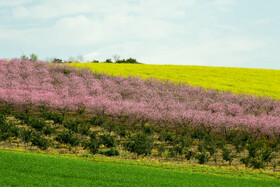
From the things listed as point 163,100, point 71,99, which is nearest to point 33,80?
point 71,99

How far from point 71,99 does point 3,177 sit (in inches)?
625

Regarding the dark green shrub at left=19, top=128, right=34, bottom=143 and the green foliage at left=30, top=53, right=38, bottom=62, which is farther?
the green foliage at left=30, top=53, right=38, bottom=62

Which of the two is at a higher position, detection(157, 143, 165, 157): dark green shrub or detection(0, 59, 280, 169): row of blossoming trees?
detection(0, 59, 280, 169): row of blossoming trees

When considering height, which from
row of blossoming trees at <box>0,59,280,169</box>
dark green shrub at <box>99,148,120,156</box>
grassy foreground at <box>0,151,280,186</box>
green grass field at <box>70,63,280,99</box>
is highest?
green grass field at <box>70,63,280,99</box>

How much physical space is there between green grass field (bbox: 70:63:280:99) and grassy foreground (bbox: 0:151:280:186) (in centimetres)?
2275

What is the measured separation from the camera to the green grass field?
112ft

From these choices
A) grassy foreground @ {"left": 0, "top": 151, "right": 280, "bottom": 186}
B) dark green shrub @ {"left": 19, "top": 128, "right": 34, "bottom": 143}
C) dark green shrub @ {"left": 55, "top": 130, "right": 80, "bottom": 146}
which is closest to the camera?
grassy foreground @ {"left": 0, "top": 151, "right": 280, "bottom": 186}

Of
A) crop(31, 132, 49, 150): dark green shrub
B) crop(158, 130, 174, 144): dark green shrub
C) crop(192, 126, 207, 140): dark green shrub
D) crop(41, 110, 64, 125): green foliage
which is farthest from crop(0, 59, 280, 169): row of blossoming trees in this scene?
crop(31, 132, 49, 150): dark green shrub

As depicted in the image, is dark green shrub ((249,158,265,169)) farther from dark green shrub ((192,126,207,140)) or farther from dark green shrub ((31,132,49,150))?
dark green shrub ((31,132,49,150))

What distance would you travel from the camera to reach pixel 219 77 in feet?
128

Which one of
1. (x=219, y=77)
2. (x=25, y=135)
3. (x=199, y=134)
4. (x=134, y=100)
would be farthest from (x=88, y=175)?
(x=219, y=77)

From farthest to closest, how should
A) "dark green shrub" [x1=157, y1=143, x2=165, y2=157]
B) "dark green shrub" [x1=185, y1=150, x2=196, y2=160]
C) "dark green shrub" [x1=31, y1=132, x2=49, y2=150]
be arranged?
"dark green shrub" [x1=157, y1=143, x2=165, y2=157] < "dark green shrub" [x1=31, y1=132, x2=49, y2=150] < "dark green shrub" [x1=185, y1=150, x2=196, y2=160]

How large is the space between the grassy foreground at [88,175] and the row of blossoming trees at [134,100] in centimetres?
1087

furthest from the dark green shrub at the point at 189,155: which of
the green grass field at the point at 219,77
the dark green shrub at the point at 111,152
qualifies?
the green grass field at the point at 219,77
